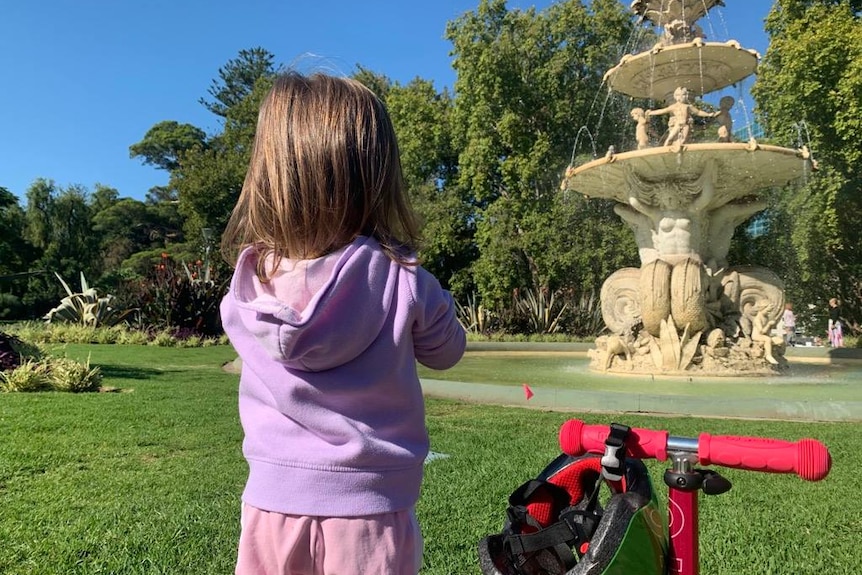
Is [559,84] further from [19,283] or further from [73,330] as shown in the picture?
[19,283]

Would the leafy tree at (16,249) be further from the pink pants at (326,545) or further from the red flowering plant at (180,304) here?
the pink pants at (326,545)

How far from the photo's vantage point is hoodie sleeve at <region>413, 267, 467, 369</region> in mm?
1414

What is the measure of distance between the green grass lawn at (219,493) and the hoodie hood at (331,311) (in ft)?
5.64

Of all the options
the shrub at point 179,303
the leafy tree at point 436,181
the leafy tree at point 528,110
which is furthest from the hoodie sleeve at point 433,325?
the leafy tree at point 436,181

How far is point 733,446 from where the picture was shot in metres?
1.17

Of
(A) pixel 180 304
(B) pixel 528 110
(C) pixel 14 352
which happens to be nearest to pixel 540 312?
(B) pixel 528 110

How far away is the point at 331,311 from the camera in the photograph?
1354 millimetres

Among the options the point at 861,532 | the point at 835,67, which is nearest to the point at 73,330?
the point at 861,532

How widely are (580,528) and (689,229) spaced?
9.88m

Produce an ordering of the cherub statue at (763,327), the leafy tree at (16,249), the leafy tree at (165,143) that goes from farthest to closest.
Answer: the leafy tree at (165,143) → the leafy tree at (16,249) → the cherub statue at (763,327)

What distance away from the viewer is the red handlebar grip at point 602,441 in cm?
125

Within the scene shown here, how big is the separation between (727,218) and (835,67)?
1330cm

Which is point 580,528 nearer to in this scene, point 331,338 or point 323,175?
point 331,338

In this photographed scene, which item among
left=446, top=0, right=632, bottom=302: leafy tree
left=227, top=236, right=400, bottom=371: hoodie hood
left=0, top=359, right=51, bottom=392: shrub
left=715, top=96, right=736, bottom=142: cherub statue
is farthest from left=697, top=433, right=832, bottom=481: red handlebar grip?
left=446, top=0, right=632, bottom=302: leafy tree
